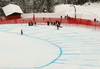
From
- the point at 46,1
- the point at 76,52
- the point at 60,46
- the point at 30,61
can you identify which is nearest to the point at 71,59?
the point at 76,52

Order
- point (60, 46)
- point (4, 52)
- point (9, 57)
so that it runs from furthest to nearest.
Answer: point (60, 46)
point (4, 52)
point (9, 57)

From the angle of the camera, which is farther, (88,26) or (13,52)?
(88,26)

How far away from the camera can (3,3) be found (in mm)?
54625

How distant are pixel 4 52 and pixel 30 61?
3.26 metres

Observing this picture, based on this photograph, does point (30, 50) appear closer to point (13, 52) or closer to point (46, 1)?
point (13, 52)

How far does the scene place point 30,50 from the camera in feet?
55.1

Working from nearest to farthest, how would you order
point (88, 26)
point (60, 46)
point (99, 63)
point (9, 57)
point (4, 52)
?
1. point (99, 63)
2. point (9, 57)
3. point (4, 52)
4. point (60, 46)
5. point (88, 26)

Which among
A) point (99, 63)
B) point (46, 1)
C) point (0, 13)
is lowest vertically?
point (99, 63)

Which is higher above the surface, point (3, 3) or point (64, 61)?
point (3, 3)

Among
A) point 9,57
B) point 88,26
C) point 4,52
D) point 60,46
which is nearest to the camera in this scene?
point 9,57

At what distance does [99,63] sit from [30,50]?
6.29 metres

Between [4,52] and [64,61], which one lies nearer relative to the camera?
[64,61]

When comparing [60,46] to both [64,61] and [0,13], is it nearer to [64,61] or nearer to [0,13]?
[64,61]

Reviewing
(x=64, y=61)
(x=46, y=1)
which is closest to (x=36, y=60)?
(x=64, y=61)
